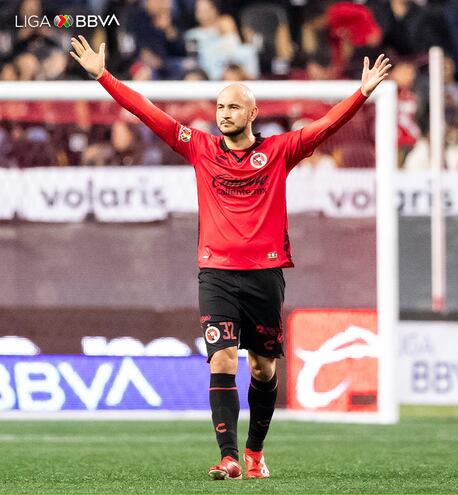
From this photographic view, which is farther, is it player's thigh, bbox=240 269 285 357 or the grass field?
player's thigh, bbox=240 269 285 357

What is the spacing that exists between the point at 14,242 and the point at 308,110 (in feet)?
8.27

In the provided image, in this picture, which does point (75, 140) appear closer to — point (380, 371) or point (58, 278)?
point (58, 278)

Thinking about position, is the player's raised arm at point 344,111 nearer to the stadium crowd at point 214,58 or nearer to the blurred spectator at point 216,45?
the stadium crowd at point 214,58

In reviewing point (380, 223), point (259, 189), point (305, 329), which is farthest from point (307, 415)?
point (259, 189)

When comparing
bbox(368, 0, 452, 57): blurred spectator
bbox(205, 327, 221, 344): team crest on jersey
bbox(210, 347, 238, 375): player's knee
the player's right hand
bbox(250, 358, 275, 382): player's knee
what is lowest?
bbox(250, 358, 275, 382): player's knee

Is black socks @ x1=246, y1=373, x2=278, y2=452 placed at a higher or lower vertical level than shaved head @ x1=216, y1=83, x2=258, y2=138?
lower

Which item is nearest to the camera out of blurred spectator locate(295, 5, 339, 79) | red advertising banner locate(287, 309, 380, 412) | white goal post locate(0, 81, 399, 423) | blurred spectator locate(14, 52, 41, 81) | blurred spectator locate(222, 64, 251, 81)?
white goal post locate(0, 81, 399, 423)

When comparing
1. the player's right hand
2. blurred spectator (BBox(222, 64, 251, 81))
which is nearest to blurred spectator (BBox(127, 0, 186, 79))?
blurred spectator (BBox(222, 64, 251, 81))

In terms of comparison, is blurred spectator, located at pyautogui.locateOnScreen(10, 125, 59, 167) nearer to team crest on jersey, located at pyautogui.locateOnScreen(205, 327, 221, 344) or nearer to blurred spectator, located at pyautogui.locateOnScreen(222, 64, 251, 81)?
blurred spectator, located at pyautogui.locateOnScreen(222, 64, 251, 81)

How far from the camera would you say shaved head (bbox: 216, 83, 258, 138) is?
681 centimetres

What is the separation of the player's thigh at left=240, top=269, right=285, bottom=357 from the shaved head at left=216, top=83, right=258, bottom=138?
2.23 feet

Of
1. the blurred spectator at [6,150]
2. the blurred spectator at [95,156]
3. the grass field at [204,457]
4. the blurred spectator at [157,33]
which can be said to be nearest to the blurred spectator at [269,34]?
the blurred spectator at [157,33]

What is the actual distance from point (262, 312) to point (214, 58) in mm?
8488

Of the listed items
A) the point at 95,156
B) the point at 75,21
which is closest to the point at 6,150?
the point at 95,156
